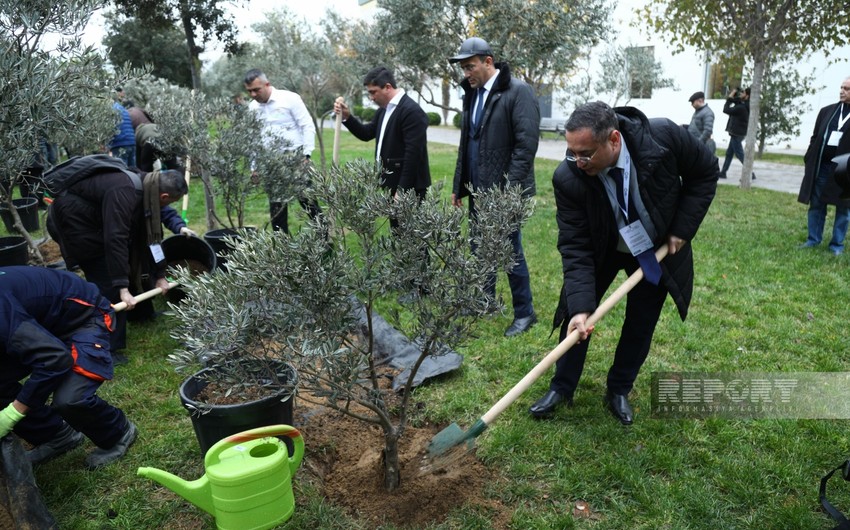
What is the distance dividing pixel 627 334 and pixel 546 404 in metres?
0.64

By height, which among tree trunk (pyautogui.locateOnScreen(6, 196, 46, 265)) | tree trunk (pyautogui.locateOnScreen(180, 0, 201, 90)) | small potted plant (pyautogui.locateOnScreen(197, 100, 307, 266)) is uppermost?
tree trunk (pyautogui.locateOnScreen(180, 0, 201, 90))

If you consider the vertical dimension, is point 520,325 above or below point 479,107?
below

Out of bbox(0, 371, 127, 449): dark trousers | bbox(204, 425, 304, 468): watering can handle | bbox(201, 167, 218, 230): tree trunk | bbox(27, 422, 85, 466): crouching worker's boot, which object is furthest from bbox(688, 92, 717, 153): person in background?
bbox(27, 422, 85, 466): crouching worker's boot

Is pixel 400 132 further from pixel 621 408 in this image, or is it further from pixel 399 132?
pixel 621 408

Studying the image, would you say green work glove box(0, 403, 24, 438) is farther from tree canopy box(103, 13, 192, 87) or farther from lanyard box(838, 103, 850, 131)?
tree canopy box(103, 13, 192, 87)

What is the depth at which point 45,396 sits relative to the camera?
2.76m

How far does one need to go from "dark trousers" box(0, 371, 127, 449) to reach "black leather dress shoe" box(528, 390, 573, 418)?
7.86ft

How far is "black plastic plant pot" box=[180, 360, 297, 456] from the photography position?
111 inches

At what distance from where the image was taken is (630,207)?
2965 mm

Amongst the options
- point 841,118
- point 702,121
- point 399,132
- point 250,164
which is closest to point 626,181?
point 399,132

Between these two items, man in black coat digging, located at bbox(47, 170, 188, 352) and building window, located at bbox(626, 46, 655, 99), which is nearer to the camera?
man in black coat digging, located at bbox(47, 170, 188, 352)

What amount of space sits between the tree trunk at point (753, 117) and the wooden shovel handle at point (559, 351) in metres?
8.41

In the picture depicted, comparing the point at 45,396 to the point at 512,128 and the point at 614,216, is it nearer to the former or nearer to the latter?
the point at 614,216

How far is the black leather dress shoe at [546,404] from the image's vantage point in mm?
3469
